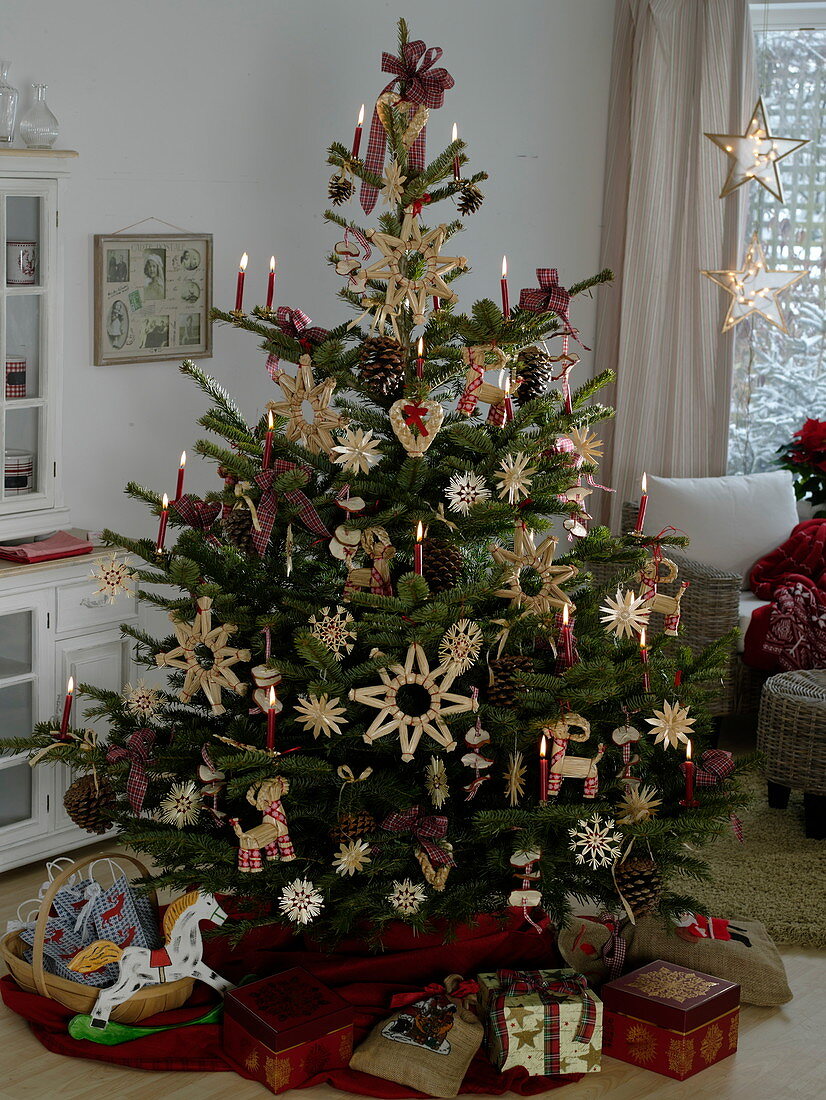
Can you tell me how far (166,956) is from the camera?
2.48 m

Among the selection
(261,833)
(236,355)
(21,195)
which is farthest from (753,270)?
(261,833)

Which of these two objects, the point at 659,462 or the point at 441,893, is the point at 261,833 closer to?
the point at 441,893

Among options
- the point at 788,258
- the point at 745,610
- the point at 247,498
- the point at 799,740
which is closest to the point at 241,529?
the point at 247,498

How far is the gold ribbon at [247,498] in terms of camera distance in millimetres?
2354

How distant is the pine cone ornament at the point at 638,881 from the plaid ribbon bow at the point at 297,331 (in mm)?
1180

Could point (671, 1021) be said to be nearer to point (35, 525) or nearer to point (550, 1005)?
point (550, 1005)

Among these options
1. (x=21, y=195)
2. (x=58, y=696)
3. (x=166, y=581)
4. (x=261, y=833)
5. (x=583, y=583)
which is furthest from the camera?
(x=58, y=696)

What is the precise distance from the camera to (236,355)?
3.80 meters

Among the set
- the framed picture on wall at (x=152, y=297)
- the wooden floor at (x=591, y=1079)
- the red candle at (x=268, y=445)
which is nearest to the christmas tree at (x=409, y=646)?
the red candle at (x=268, y=445)

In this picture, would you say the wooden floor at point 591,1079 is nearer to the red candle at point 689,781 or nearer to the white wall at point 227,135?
the red candle at point 689,781

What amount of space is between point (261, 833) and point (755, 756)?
102cm

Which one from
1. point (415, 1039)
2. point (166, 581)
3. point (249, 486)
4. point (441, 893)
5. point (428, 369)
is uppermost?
point (428, 369)

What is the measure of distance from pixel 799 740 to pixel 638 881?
1243mm

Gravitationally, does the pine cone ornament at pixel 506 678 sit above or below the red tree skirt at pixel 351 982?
above
